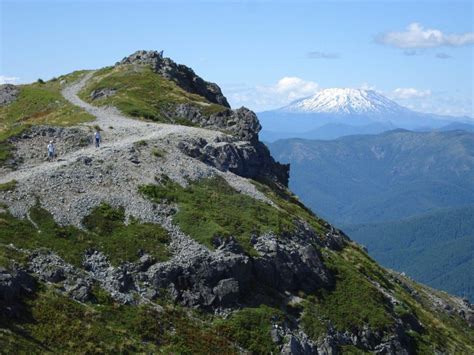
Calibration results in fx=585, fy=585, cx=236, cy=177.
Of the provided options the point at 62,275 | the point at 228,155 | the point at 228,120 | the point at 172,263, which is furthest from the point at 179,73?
the point at 62,275

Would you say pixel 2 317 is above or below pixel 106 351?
above

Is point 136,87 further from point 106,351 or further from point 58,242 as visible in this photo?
point 106,351

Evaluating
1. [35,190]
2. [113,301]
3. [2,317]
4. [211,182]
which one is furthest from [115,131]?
[2,317]

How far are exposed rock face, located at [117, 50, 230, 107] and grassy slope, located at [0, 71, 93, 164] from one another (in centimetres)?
1834

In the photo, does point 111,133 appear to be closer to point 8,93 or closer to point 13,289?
point 13,289

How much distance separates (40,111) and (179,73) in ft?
109

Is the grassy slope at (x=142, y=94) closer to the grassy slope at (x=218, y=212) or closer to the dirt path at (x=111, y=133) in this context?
the dirt path at (x=111, y=133)

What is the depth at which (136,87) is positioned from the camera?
105 meters

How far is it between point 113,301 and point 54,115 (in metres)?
54.3

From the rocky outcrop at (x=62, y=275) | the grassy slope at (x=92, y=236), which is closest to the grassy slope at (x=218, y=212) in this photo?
the grassy slope at (x=92, y=236)

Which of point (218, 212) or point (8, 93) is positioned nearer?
point (218, 212)

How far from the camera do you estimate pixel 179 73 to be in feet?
403

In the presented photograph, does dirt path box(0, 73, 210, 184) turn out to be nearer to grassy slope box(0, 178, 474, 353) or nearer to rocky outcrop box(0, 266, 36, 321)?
grassy slope box(0, 178, 474, 353)

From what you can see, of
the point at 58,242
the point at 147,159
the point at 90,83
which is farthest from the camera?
the point at 90,83
